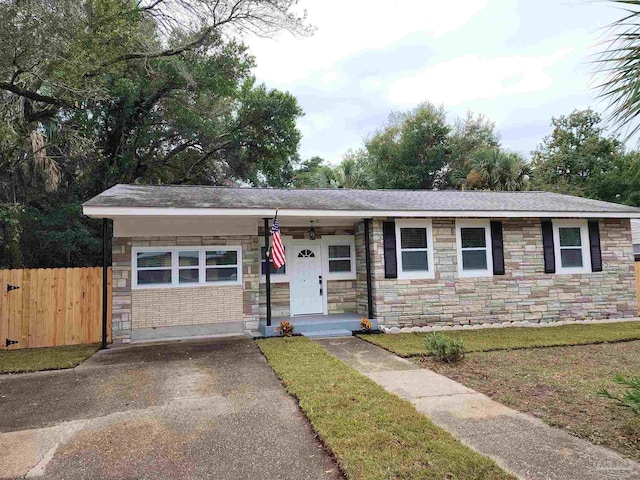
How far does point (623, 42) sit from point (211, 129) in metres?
16.2

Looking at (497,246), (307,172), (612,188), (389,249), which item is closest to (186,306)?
(389,249)

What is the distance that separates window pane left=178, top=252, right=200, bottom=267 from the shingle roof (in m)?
1.33

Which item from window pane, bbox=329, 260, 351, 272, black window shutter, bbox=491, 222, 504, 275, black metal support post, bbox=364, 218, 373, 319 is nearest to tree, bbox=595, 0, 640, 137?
black metal support post, bbox=364, 218, 373, 319

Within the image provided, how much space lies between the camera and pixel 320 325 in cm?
888

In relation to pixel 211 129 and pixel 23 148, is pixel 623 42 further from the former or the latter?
pixel 211 129

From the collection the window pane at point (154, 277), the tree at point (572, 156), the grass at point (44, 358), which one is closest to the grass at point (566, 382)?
the window pane at point (154, 277)

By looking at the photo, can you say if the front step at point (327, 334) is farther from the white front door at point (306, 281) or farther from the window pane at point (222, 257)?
the window pane at point (222, 257)

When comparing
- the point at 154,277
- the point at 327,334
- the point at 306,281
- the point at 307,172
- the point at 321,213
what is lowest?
the point at 327,334

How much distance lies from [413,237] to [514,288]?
9.72 feet

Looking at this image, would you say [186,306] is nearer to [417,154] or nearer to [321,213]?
[321,213]

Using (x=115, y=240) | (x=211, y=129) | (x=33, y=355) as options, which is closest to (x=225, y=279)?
(x=115, y=240)

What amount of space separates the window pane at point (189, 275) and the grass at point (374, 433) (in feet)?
13.9

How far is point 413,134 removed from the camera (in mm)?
27219

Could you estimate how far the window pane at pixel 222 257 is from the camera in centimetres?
909
